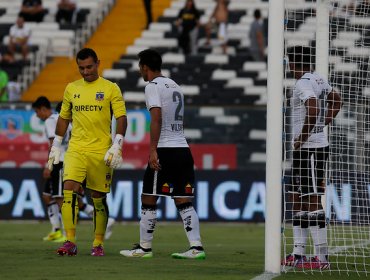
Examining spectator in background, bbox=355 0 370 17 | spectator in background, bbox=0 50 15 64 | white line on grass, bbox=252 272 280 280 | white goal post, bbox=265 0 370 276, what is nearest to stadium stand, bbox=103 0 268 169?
spectator in background, bbox=0 50 15 64

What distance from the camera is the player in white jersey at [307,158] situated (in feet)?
43.8

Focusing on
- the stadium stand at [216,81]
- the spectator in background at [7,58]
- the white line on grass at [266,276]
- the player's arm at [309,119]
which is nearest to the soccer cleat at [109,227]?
the player's arm at [309,119]

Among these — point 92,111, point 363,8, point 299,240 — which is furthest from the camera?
point 363,8

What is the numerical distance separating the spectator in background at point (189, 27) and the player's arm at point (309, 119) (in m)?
18.5

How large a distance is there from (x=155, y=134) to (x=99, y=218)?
123 cm

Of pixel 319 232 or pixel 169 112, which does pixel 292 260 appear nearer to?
pixel 319 232

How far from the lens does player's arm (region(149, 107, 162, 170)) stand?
13.8 m

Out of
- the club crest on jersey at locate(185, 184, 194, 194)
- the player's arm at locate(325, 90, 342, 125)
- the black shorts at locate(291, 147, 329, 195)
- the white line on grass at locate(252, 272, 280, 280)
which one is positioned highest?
the player's arm at locate(325, 90, 342, 125)

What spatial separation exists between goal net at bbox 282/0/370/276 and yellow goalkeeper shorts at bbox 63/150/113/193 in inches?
77.3

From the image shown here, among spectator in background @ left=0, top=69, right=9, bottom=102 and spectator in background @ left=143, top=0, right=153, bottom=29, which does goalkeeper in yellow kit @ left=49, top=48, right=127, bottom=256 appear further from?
spectator in background @ left=143, top=0, right=153, bottom=29

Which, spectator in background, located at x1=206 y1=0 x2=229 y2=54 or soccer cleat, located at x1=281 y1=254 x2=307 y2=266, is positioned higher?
spectator in background, located at x1=206 y1=0 x2=229 y2=54

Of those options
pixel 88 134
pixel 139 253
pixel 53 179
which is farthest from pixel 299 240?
pixel 53 179

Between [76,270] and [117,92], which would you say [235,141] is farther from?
[76,270]

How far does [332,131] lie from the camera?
53.1 feet
